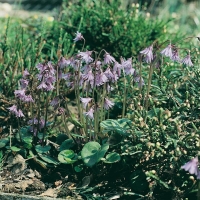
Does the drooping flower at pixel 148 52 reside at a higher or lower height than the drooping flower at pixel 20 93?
higher

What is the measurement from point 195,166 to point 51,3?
11981 mm

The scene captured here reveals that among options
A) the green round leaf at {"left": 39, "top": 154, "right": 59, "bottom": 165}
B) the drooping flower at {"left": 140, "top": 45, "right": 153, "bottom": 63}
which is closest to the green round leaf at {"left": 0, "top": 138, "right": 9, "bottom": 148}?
the green round leaf at {"left": 39, "top": 154, "right": 59, "bottom": 165}

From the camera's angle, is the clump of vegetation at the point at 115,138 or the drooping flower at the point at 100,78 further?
the drooping flower at the point at 100,78

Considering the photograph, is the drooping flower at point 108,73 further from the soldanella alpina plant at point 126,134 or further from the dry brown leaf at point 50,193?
the dry brown leaf at point 50,193

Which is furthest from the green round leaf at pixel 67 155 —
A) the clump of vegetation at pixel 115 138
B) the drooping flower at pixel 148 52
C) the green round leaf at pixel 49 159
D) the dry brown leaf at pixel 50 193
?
the drooping flower at pixel 148 52

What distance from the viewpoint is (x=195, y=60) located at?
341cm

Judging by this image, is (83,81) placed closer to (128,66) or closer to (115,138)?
(128,66)

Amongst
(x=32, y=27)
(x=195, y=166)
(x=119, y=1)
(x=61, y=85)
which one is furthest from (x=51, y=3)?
(x=195, y=166)

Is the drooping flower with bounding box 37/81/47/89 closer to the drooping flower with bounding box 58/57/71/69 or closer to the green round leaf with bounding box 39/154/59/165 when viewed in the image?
the drooping flower with bounding box 58/57/71/69

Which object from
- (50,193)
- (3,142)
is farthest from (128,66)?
(3,142)

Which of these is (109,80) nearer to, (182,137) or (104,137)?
(104,137)

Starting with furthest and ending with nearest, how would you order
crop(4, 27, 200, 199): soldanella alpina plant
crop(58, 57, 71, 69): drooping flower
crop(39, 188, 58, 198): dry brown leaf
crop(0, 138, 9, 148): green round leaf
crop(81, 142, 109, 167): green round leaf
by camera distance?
crop(0, 138, 9, 148): green round leaf
crop(58, 57, 71, 69): drooping flower
crop(39, 188, 58, 198): dry brown leaf
crop(81, 142, 109, 167): green round leaf
crop(4, 27, 200, 199): soldanella alpina plant

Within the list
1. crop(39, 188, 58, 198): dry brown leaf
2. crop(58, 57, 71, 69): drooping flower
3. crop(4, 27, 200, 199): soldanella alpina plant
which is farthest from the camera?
crop(58, 57, 71, 69): drooping flower

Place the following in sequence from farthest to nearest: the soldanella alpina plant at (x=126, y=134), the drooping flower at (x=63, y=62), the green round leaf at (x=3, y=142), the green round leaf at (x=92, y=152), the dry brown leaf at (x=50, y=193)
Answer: the green round leaf at (x=3, y=142) < the drooping flower at (x=63, y=62) < the dry brown leaf at (x=50, y=193) < the green round leaf at (x=92, y=152) < the soldanella alpina plant at (x=126, y=134)
